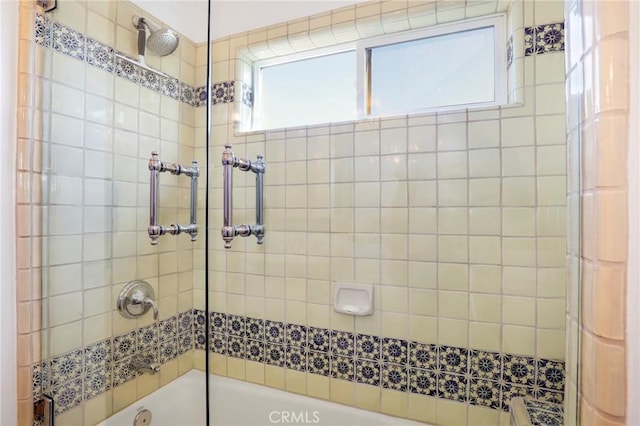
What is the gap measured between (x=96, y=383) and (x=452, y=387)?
1217 millimetres

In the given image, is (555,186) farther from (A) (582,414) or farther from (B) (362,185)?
(A) (582,414)

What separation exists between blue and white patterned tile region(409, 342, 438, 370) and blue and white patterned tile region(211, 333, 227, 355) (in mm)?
817

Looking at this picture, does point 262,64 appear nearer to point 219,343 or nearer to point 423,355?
point 219,343

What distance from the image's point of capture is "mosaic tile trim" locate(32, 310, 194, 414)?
97 centimetres

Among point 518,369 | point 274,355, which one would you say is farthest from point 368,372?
point 518,369

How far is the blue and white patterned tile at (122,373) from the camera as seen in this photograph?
115 cm

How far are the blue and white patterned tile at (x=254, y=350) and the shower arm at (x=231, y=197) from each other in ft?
1.42

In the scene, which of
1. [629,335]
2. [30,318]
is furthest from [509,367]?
[30,318]

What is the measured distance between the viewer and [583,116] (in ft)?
1.77

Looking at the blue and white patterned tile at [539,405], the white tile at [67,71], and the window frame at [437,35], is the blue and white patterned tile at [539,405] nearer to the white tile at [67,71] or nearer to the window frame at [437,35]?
the window frame at [437,35]

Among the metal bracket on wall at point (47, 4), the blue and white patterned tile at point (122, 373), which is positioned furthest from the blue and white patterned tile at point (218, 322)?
the metal bracket on wall at point (47, 4)

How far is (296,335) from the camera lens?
1.37m

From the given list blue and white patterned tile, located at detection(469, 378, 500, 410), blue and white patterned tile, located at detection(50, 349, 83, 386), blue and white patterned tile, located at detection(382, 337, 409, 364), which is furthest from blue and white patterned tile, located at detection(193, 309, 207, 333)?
blue and white patterned tile, located at detection(469, 378, 500, 410)

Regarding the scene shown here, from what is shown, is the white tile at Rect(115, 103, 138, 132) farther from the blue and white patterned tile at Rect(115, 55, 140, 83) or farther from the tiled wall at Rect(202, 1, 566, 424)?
the tiled wall at Rect(202, 1, 566, 424)
